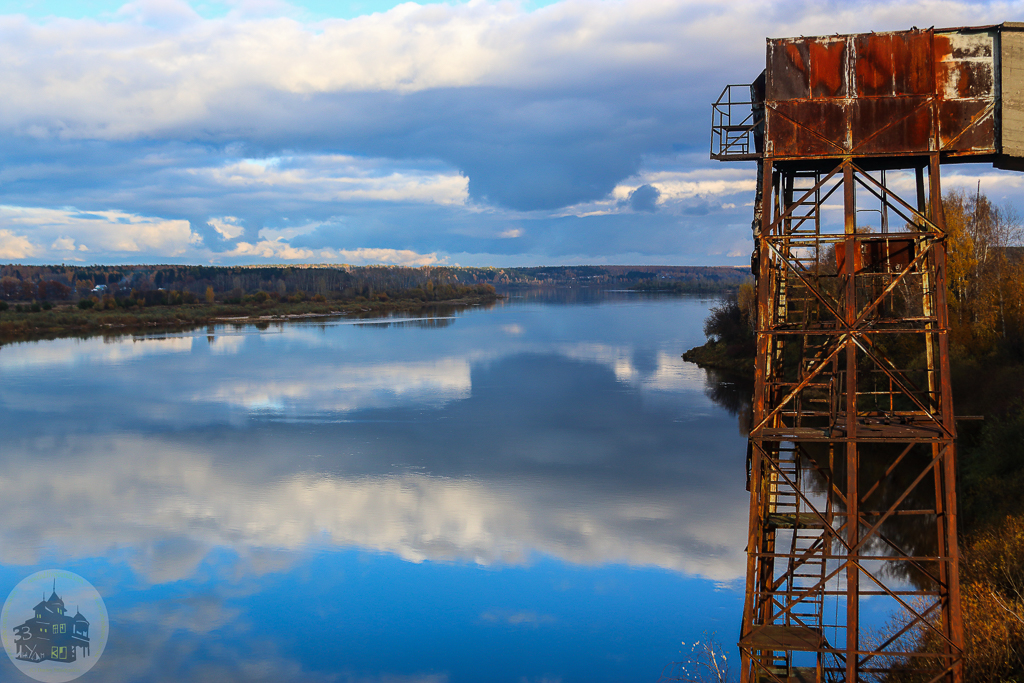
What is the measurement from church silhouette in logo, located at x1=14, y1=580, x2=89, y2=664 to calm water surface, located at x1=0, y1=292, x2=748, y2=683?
2.32 feet

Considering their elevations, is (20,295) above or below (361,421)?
above

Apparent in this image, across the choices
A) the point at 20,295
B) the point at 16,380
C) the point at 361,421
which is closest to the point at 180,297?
the point at 20,295

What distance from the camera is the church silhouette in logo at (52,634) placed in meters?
17.8

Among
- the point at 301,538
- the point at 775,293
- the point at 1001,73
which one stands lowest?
the point at 301,538

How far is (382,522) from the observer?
25.8 m

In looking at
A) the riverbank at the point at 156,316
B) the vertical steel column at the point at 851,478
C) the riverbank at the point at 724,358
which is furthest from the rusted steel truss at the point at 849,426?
the riverbank at the point at 156,316

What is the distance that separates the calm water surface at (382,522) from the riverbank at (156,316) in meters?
50.9

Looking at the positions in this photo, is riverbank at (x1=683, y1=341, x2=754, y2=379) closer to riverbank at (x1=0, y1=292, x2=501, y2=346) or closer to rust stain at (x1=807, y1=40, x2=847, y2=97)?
rust stain at (x1=807, y1=40, x2=847, y2=97)

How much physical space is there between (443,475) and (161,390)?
29538 millimetres

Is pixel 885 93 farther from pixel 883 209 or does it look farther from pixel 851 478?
pixel 851 478

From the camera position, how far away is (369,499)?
28172mm

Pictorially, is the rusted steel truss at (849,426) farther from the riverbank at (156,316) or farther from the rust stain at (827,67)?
the riverbank at (156,316)

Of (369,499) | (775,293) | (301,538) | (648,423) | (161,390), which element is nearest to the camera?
(775,293)

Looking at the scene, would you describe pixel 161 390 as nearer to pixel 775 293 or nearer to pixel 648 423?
pixel 648 423
